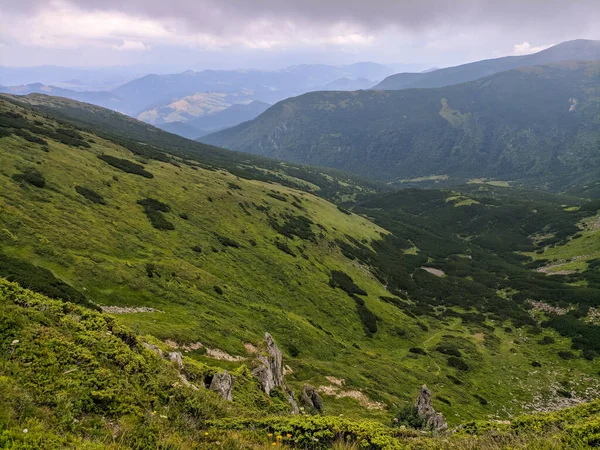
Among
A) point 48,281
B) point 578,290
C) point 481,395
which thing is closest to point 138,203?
point 48,281

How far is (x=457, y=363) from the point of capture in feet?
176

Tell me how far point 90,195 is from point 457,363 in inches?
2424

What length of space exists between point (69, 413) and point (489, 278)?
4984 inches

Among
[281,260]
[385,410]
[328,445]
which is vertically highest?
[328,445]

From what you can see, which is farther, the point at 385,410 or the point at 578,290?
the point at 578,290

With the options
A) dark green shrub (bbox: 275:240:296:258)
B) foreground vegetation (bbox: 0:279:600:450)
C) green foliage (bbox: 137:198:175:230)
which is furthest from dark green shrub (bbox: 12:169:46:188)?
dark green shrub (bbox: 275:240:296:258)

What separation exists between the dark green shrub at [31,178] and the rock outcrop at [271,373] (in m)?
35.7

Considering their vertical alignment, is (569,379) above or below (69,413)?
below

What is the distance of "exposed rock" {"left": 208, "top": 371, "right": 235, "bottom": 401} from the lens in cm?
1559

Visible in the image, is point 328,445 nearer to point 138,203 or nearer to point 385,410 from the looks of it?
point 385,410

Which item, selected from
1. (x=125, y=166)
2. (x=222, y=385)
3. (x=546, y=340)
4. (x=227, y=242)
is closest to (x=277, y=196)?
(x=125, y=166)

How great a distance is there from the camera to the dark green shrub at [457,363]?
174 feet

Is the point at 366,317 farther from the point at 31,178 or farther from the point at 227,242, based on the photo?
the point at 31,178

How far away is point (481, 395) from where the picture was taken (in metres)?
45.8
